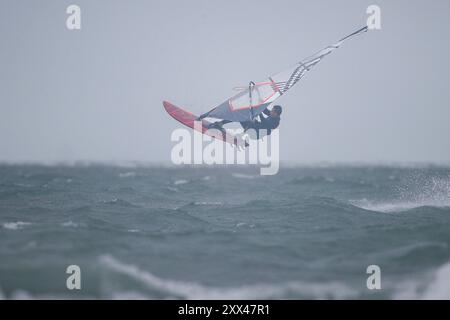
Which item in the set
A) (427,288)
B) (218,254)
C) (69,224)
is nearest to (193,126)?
(218,254)

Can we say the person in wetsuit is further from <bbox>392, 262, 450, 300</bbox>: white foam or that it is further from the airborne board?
<bbox>392, 262, 450, 300</bbox>: white foam

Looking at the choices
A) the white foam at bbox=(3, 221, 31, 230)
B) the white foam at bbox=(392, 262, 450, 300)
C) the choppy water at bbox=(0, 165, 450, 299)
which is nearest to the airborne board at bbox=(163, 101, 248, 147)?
the choppy water at bbox=(0, 165, 450, 299)

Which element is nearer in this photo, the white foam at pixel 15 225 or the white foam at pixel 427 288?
the white foam at pixel 427 288

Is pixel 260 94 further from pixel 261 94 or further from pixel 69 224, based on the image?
pixel 69 224

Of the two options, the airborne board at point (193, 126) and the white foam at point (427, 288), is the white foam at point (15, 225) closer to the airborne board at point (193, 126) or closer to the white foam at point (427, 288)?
the airborne board at point (193, 126)

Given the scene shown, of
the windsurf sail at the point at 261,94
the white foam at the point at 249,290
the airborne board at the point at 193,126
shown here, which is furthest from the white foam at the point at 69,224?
the windsurf sail at the point at 261,94

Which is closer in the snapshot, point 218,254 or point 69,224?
point 218,254
